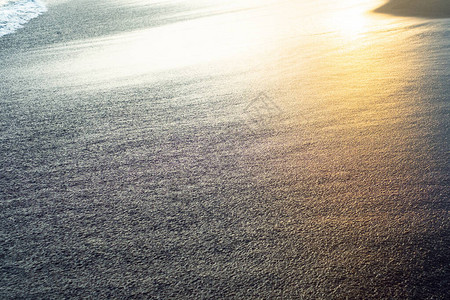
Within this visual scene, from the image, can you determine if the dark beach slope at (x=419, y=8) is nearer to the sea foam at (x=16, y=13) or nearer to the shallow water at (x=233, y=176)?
the shallow water at (x=233, y=176)

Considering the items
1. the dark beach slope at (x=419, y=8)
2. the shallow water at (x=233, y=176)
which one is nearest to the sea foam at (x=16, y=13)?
the shallow water at (x=233, y=176)

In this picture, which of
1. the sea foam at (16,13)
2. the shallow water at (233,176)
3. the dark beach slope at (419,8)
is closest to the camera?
the shallow water at (233,176)

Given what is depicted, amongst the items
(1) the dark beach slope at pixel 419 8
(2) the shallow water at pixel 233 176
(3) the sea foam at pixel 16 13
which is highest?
(3) the sea foam at pixel 16 13

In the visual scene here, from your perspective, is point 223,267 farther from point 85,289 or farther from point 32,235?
point 32,235

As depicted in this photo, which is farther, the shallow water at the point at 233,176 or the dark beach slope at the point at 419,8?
the dark beach slope at the point at 419,8

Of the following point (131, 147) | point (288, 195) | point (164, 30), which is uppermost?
point (164, 30)

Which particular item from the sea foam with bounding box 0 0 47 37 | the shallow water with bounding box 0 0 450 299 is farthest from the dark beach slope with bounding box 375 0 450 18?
the sea foam with bounding box 0 0 47 37

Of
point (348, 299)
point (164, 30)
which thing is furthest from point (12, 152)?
point (164, 30)
